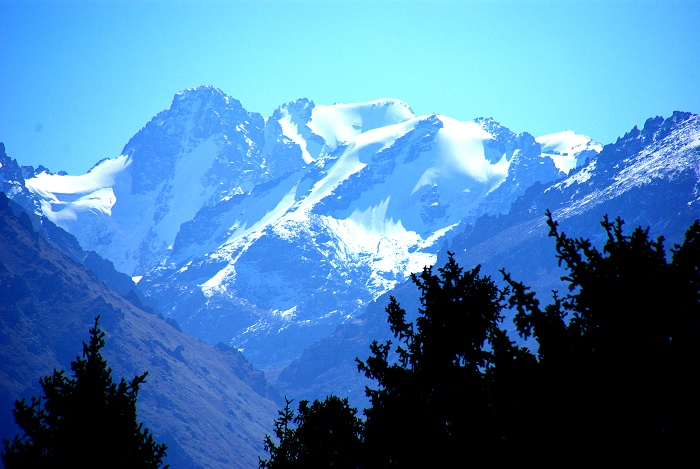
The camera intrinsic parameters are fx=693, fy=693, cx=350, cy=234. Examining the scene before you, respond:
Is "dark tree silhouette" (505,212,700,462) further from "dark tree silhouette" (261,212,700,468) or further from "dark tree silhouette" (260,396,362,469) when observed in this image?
"dark tree silhouette" (260,396,362,469)

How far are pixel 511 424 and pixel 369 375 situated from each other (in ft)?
32.8

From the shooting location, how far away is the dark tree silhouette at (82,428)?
17.0m

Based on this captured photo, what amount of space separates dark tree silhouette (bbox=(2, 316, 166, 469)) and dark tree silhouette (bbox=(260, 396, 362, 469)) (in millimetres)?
5564

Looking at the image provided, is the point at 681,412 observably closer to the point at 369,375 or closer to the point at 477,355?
the point at 477,355

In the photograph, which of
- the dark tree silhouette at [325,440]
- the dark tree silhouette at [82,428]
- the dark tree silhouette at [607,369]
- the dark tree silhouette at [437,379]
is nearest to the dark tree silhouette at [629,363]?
the dark tree silhouette at [607,369]

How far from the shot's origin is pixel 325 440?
75.7 ft

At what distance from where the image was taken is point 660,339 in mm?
11695

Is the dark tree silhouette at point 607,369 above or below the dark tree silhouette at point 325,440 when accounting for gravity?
below

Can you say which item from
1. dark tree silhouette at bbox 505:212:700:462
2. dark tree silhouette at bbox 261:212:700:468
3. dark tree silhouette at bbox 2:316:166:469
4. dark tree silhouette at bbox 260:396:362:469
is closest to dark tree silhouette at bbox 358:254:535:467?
dark tree silhouette at bbox 260:396:362:469

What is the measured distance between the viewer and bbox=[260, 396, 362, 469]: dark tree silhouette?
20922 millimetres

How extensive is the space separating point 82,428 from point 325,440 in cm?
839

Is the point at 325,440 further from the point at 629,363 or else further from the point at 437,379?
the point at 629,363

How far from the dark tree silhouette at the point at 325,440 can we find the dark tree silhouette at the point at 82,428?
556 cm

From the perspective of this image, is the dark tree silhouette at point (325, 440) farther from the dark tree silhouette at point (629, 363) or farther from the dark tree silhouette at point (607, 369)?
the dark tree silhouette at point (629, 363)
